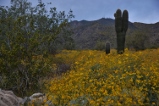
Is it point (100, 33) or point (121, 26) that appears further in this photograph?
point (100, 33)

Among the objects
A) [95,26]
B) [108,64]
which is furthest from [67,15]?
[95,26]

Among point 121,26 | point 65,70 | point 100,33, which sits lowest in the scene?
point 65,70

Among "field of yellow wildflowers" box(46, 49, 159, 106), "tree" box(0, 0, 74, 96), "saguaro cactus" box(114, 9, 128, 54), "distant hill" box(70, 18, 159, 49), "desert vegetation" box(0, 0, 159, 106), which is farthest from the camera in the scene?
"distant hill" box(70, 18, 159, 49)

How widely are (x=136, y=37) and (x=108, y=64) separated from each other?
945 inches

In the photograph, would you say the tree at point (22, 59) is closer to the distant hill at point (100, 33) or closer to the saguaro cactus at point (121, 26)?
the saguaro cactus at point (121, 26)

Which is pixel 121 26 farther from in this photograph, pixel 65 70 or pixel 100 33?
pixel 100 33

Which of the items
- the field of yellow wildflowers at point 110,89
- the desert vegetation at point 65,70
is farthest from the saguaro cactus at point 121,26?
the field of yellow wildflowers at point 110,89

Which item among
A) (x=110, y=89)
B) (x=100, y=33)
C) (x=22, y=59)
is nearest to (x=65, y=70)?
(x=22, y=59)

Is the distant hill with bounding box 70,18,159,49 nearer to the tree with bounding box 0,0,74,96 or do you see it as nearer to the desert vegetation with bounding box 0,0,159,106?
the desert vegetation with bounding box 0,0,159,106

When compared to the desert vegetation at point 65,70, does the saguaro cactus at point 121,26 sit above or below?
above

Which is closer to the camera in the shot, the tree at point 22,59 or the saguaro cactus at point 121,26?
the tree at point 22,59

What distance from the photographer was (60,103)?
5414 mm

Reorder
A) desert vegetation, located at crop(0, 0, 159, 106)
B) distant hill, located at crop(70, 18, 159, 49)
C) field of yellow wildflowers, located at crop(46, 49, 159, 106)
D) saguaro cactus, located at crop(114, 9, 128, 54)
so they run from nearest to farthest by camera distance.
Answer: field of yellow wildflowers, located at crop(46, 49, 159, 106) → desert vegetation, located at crop(0, 0, 159, 106) → saguaro cactus, located at crop(114, 9, 128, 54) → distant hill, located at crop(70, 18, 159, 49)

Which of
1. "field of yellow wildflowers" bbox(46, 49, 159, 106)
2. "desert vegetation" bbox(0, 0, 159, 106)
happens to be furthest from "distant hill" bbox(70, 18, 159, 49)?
"field of yellow wildflowers" bbox(46, 49, 159, 106)
